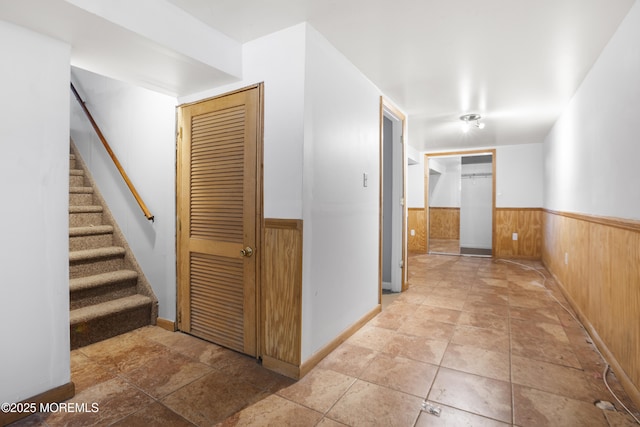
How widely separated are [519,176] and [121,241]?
6.38 m

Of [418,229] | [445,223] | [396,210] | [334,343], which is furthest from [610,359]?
[445,223]

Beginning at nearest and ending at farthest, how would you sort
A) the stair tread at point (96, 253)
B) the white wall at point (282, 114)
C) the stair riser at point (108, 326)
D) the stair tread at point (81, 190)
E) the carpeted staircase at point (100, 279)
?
the white wall at point (282, 114)
the stair riser at point (108, 326)
the carpeted staircase at point (100, 279)
the stair tread at point (96, 253)
the stair tread at point (81, 190)

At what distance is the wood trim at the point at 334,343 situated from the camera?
2.04 meters

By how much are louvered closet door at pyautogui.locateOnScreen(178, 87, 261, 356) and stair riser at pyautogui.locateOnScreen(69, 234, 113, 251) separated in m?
1.02

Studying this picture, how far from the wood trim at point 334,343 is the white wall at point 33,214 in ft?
4.37

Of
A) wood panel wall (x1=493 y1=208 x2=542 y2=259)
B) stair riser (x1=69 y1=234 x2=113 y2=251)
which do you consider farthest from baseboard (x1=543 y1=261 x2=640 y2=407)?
stair riser (x1=69 y1=234 x2=113 y2=251)

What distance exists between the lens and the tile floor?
1.63 meters

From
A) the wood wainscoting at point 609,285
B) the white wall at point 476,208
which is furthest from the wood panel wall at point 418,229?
the wood wainscoting at point 609,285

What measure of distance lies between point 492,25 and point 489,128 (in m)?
3.13

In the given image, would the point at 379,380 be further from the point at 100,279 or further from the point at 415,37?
the point at 100,279

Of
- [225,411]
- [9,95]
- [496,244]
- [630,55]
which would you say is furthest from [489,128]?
[9,95]

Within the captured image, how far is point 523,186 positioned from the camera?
6.00 meters

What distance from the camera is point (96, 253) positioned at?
2848 mm

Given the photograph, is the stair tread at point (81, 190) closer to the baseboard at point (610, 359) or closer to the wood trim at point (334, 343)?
the wood trim at point (334, 343)
